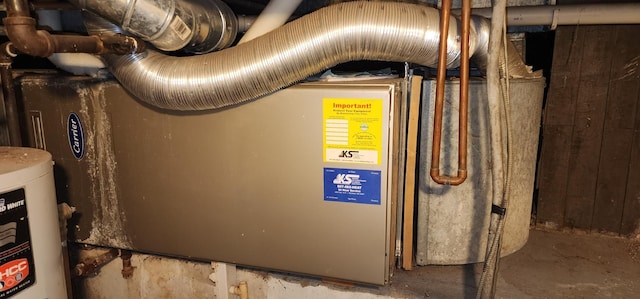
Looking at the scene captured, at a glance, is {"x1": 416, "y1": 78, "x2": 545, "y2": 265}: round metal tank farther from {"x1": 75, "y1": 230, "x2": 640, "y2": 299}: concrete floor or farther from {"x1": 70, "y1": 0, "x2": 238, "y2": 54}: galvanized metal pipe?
{"x1": 70, "y1": 0, "x2": 238, "y2": 54}: galvanized metal pipe

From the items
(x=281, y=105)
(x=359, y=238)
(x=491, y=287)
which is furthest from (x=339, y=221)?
(x=491, y=287)

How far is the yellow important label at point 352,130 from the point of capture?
1.20m

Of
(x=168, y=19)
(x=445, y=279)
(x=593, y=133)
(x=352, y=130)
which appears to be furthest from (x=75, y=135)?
(x=593, y=133)

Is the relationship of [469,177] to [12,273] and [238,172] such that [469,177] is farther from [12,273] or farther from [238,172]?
[12,273]

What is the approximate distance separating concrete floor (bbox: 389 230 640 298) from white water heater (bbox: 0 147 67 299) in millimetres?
1074

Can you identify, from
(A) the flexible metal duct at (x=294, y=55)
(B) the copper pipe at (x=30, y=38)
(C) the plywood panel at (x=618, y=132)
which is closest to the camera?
(B) the copper pipe at (x=30, y=38)

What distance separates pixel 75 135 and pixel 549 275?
1.80 metres

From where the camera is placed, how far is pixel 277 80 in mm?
1226

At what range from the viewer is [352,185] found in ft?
4.16

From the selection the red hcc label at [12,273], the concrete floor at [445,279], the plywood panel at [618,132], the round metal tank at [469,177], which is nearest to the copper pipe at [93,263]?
the concrete floor at [445,279]

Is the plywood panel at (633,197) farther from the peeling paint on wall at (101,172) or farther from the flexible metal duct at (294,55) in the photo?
the peeling paint on wall at (101,172)

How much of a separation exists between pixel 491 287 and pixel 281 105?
86 cm

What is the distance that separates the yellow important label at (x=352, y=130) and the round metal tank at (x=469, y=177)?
0.33m

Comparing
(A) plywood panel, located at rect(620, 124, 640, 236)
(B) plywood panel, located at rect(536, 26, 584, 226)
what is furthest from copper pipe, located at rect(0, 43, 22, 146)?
(A) plywood panel, located at rect(620, 124, 640, 236)
